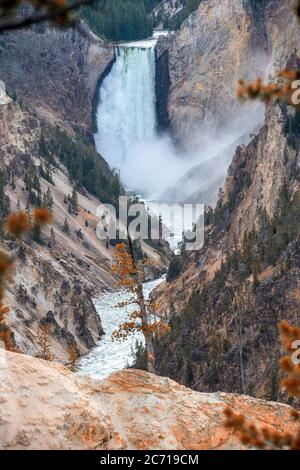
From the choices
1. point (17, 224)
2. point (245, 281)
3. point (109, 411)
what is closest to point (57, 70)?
point (245, 281)

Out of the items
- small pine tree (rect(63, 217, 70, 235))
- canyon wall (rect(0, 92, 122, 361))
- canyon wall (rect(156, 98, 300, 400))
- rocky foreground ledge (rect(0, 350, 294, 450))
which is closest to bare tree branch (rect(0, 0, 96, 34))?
rocky foreground ledge (rect(0, 350, 294, 450))

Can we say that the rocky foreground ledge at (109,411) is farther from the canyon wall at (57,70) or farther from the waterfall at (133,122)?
the canyon wall at (57,70)

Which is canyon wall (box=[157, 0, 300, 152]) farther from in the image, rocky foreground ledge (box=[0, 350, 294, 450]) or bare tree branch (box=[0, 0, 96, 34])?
bare tree branch (box=[0, 0, 96, 34])

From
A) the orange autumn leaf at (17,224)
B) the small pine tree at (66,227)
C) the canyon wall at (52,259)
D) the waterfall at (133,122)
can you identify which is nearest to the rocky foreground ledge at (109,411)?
the orange autumn leaf at (17,224)

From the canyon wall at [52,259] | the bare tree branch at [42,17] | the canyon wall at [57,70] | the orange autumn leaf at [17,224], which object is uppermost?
the canyon wall at [57,70]
